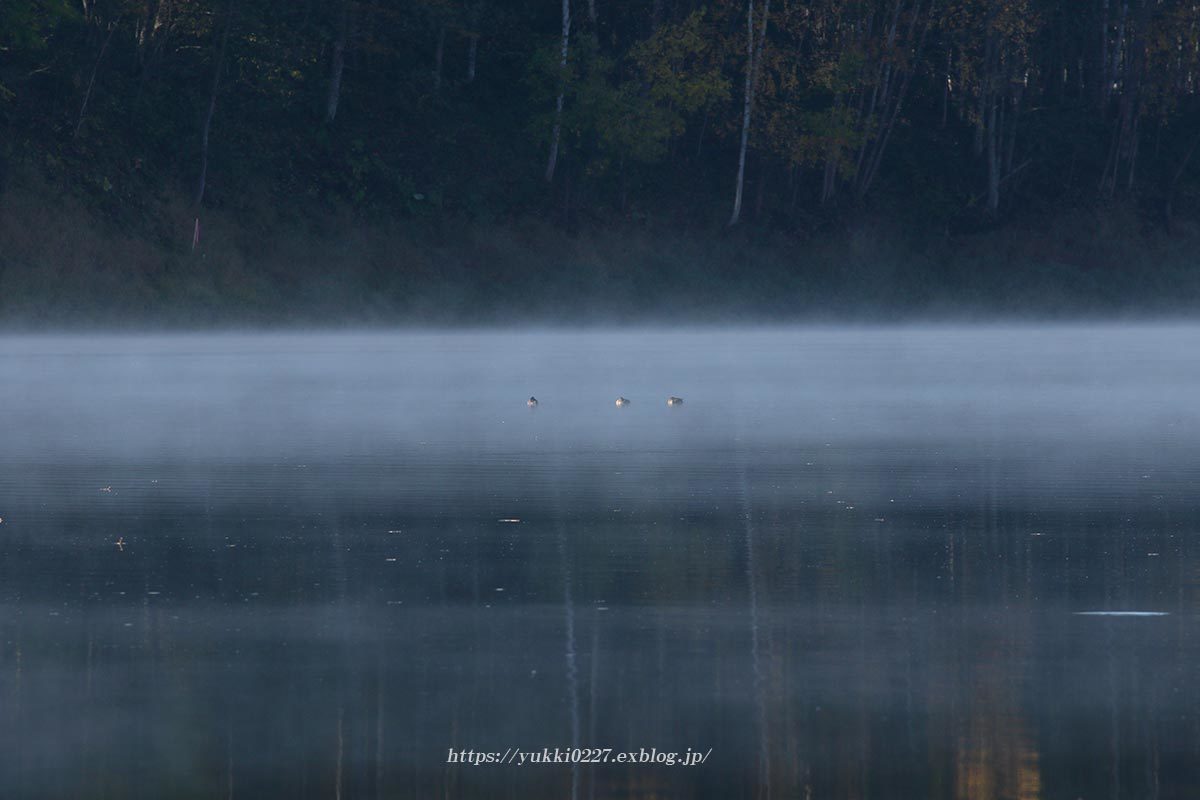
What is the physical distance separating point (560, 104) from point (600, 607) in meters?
52.8

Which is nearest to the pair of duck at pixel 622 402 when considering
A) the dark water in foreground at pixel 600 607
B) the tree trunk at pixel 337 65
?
the dark water in foreground at pixel 600 607

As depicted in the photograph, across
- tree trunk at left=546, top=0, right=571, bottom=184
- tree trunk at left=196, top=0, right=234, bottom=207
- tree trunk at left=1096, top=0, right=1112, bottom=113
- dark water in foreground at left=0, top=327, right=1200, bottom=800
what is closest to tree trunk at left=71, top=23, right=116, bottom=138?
tree trunk at left=196, top=0, right=234, bottom=207

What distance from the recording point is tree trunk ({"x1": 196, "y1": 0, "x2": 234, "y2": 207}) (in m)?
53.4

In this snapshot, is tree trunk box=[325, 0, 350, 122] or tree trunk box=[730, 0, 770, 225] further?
tree trunk box=[730, 0, 770, 225]

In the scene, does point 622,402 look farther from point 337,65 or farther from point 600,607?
point 337,65

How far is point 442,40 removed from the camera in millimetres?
62688

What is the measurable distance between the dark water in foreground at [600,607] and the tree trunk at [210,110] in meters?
33.5

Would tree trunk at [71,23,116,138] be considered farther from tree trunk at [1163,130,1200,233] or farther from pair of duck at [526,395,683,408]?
tree trunk at [1163,130,1200,233]

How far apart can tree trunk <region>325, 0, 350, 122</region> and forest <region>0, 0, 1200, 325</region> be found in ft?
0.77

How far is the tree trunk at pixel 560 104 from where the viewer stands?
60456mm

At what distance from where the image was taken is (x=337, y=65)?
58.4 meters

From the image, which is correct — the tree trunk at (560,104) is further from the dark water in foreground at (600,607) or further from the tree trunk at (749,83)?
the dark water in foreground at (600,607)

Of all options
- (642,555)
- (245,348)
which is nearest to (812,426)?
(642,555)

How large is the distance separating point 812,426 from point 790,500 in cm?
725
